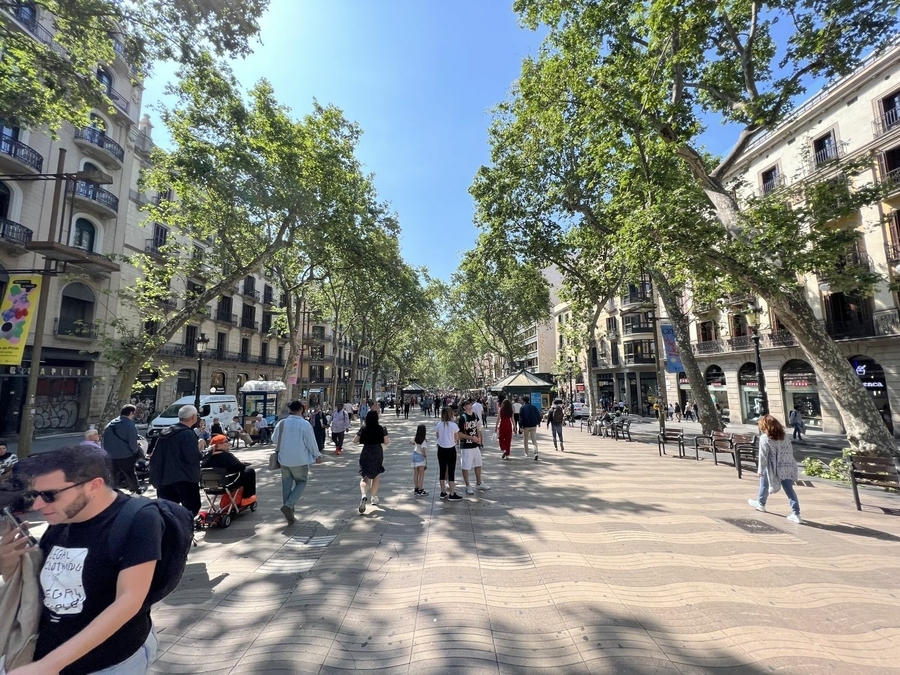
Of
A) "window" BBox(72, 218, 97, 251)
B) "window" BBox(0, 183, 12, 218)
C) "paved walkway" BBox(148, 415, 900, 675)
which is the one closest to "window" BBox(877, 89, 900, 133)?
"paved walkway" BBox(148, 415, 900, 675)

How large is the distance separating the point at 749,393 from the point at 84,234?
3715cm

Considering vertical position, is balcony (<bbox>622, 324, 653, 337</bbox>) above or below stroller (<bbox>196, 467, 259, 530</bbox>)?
above

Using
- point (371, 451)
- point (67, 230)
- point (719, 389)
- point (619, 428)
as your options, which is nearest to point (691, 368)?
point (619, 428)

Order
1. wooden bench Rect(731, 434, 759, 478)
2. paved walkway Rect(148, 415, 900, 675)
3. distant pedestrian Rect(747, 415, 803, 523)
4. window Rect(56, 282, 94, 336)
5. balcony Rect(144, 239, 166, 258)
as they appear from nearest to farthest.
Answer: paved walkway Rect(148, 415, 900, 675) → distant pedestrian Rect(747, 415, 803, 523) → wooden bench Rect(731, 434, 759, 478) → window Rect(56, 282, 94, 336) → balcony Rect(144, 239, 166, 258)

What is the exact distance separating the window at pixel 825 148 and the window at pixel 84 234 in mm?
35188

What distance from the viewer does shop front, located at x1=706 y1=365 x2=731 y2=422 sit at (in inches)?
1021

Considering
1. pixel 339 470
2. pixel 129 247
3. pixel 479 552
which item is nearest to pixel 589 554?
pixel 479 552

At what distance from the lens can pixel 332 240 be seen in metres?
15.0

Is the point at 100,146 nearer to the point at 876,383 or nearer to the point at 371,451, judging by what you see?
the point at 371,451

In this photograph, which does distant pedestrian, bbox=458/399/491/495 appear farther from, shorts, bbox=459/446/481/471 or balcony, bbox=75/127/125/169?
balcony, bbox=75/127/125/169

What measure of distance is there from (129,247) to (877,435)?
29.7m

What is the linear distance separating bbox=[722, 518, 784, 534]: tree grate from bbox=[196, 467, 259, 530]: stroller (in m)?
7.32

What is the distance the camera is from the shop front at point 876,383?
1752 centimetres

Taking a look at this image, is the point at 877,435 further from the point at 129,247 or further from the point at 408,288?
the point at 129,247
